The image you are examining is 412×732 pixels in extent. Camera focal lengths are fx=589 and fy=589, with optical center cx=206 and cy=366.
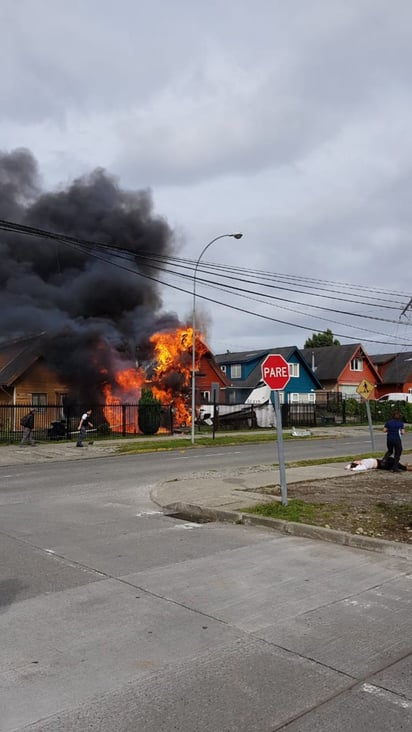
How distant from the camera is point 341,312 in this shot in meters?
29.2

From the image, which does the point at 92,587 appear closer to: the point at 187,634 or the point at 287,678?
the point at 187,634

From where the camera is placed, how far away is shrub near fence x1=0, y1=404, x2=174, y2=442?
25.0 m

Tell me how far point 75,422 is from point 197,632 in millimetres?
23315

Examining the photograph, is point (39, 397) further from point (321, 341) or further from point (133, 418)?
point (321, 341)

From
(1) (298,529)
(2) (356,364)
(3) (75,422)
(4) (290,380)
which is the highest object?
(2) (356,364)

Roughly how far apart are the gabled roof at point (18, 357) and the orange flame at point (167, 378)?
15.0ft

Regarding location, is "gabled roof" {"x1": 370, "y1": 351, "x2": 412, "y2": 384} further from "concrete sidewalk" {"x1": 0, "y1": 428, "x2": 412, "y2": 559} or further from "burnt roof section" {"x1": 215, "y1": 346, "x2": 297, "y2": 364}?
"concrete sidewalk" {"x1": 0, "y1": 428, "x2": 412, "y2": 559}

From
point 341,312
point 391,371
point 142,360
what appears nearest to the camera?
point 341,312

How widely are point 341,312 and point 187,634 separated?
86.9 ft

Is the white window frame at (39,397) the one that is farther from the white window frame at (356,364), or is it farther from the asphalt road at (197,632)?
the white window frame at (356,364)

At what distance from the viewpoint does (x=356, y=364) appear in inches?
2045

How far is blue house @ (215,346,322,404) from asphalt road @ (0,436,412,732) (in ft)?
121

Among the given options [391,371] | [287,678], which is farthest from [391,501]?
[391,371]

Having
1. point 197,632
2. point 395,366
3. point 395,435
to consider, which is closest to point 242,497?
point 395,435
